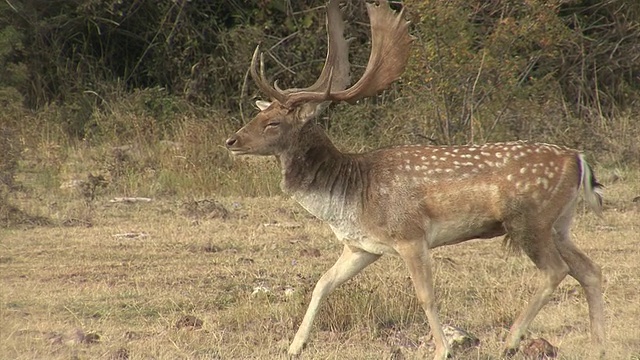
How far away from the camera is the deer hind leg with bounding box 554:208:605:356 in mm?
7043

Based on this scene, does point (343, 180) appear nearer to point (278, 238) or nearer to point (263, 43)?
point (278, 238)

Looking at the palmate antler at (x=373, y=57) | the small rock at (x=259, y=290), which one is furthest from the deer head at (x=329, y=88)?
the small rock at (x=259, y=290)

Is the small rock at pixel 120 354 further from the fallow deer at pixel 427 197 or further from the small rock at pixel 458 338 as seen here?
the small rock at pixel 458 338

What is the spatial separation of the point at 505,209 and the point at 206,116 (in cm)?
1017

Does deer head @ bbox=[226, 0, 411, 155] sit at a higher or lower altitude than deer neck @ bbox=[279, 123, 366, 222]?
higher

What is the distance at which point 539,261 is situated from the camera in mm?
6977

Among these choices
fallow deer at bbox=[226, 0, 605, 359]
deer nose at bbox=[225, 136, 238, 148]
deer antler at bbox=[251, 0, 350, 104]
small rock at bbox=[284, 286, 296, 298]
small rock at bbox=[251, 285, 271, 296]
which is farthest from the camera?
small rock at bbox=[251, 285, 271, 296]

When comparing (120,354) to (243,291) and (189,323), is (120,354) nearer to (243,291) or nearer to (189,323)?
(189,323)

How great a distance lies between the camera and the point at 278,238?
417 inches

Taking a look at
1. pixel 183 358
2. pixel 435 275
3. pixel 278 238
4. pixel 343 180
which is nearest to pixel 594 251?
pixel 435 275

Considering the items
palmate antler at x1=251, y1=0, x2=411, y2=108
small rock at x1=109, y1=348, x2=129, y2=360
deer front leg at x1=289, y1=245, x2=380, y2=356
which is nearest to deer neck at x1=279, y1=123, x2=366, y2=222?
deer front leg at x1=289, y1=245, x2=380, y2=356

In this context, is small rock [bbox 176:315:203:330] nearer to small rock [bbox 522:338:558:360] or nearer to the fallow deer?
the fallow deer

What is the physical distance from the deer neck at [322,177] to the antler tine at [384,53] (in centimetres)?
44

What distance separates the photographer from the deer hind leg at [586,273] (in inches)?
277
